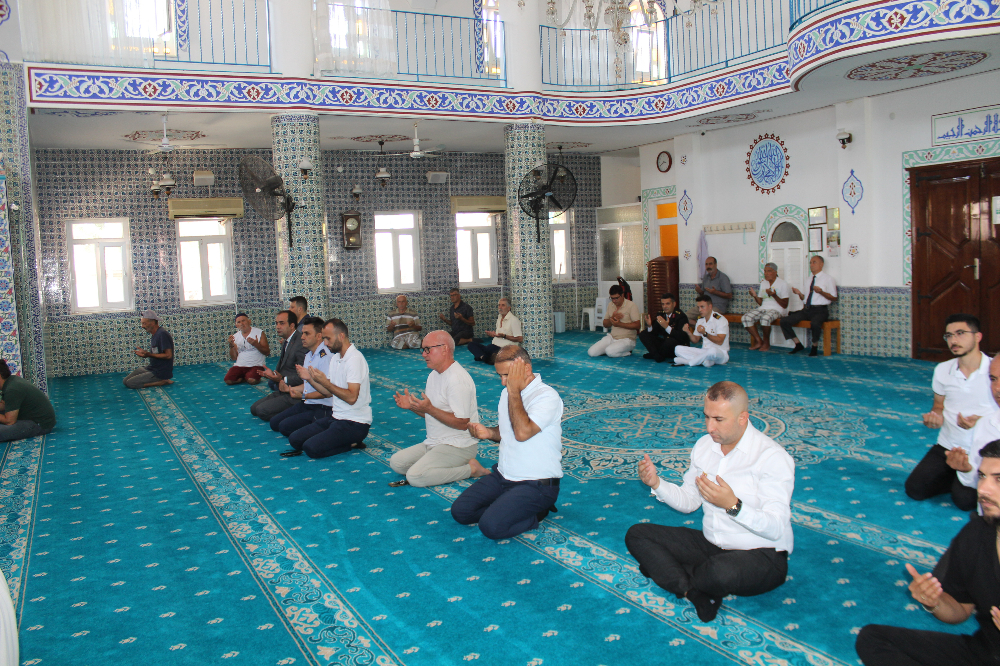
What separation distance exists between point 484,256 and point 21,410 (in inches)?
305

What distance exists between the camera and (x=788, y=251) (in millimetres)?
9977

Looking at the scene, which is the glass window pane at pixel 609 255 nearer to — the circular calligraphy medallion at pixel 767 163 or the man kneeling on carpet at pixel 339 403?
the circular calligraphy medallion at pixel 767 163

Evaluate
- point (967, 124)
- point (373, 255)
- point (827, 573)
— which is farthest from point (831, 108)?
point (827, 573)

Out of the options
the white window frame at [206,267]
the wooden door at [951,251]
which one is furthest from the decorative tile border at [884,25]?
the white window frame at [206,267]

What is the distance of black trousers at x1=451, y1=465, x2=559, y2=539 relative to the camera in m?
3.60

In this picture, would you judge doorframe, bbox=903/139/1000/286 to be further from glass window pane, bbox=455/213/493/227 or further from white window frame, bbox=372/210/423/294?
white window frame, bbox=372/210/423/294

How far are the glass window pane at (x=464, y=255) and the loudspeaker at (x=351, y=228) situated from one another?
171cm

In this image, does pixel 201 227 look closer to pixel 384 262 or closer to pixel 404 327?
pixel 384 262

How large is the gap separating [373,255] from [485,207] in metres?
2.01

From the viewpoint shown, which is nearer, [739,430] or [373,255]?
[739,430]

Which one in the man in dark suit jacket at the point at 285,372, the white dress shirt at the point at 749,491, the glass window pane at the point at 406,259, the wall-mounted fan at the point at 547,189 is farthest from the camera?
the glass window pane at the point at 406,259

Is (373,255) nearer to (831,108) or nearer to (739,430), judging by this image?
(831,108)

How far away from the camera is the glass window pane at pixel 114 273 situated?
10.3m

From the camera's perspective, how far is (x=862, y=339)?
9086 millimetres
